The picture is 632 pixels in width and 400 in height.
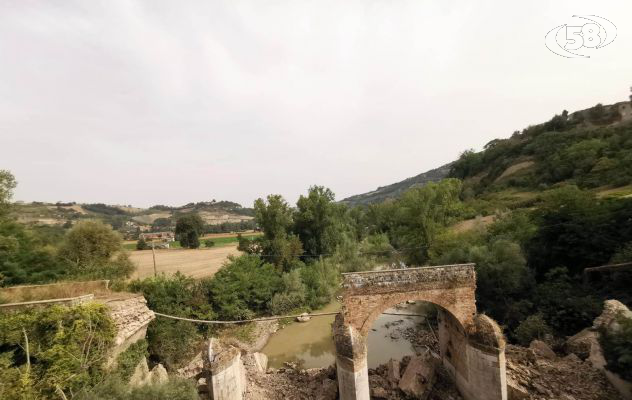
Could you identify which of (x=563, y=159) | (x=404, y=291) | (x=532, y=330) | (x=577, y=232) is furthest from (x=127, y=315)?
(x=563, y=159)

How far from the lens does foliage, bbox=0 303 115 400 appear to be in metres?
6.56

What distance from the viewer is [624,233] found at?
13.2 meters

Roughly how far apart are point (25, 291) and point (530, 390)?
16612 millimetres

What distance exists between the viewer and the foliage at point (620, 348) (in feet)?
25.6

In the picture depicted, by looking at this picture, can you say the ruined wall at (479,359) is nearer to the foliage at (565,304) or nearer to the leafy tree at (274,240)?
the foliage at (565,304)

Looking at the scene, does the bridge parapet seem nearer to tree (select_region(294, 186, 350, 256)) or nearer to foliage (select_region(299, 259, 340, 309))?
foliage (select_region(299, 259, 340, 309))

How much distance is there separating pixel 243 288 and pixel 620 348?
58.9 feet

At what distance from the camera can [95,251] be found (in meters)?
18.6

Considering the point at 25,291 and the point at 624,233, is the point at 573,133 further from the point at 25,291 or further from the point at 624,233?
the point at 25,291

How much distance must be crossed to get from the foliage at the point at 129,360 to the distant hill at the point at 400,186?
124 meters

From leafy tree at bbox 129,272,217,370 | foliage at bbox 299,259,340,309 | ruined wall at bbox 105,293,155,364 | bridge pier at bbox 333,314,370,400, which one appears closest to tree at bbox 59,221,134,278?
leafy tree at bbox 129,272,217,370

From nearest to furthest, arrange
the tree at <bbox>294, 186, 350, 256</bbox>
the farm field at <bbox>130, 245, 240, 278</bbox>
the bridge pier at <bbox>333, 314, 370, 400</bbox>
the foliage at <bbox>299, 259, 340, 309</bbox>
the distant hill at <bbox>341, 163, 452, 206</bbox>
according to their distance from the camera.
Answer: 1. the bridge pier at <bbox>333, 314, 370, 400</bbox>
2. the foliage at <bbox>299, 259, 340, 309</bbox>
3. the farm field at <bbox>130, 245, 240, 278</bbox>
4. the tree at <bbox>294, 186, 350, 256</bbox>
5. the distant hill at <bbox>341, 163, 452, 206</bbox>

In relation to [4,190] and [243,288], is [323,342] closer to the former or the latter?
[243,288]

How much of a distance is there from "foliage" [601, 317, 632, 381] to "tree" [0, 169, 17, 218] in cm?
2393
